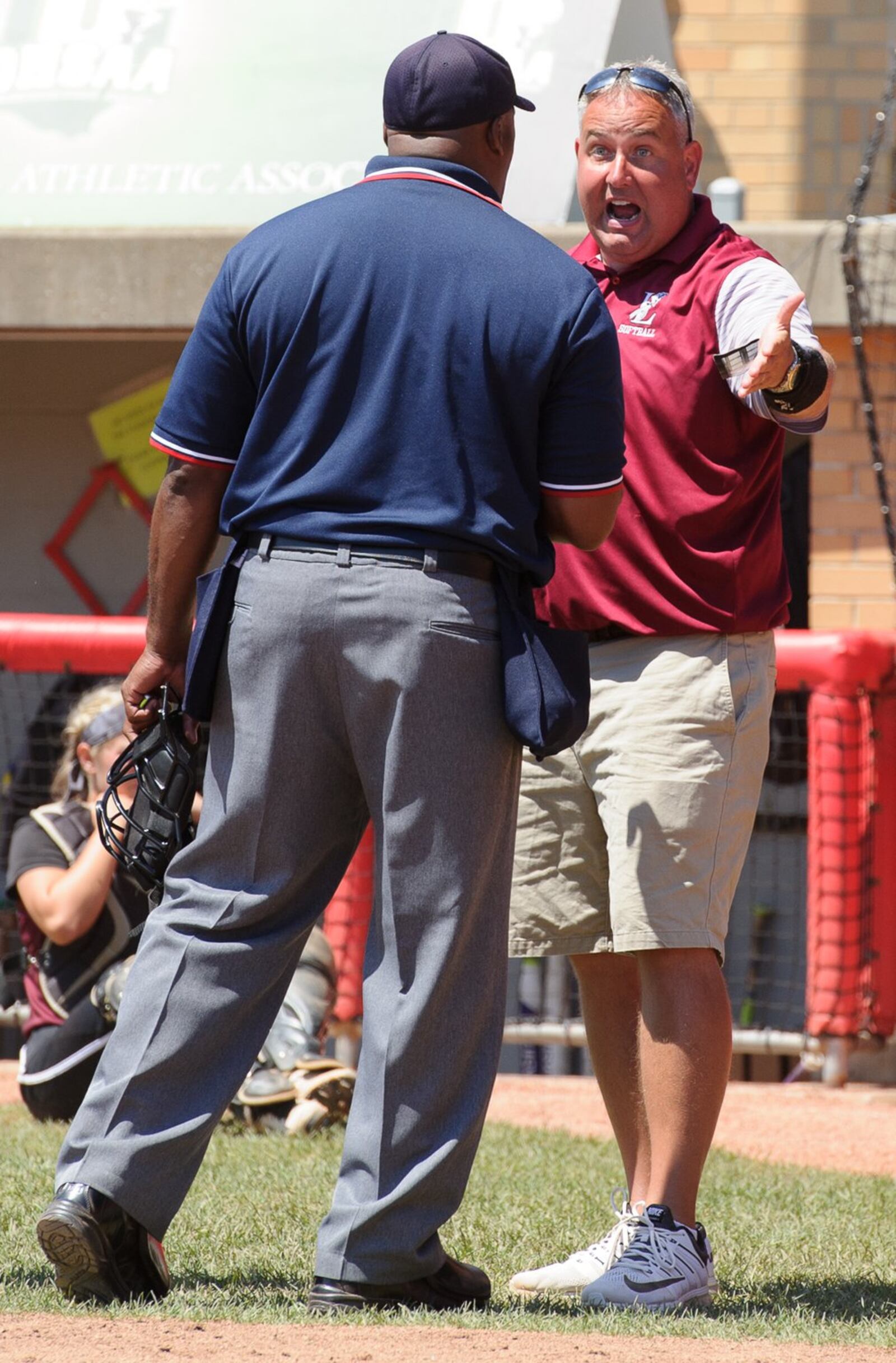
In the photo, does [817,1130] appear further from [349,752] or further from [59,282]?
[59,282]

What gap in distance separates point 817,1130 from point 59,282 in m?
4.62

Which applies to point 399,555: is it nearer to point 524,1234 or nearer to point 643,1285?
point 643,1285

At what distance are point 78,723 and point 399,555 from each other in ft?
9.59

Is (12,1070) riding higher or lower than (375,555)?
lower

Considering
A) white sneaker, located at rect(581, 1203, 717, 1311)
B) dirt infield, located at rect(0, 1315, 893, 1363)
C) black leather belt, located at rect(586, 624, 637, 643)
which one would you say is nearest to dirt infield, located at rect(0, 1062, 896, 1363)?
dirt infield, located at rect(0, 1315, 893, 1363)

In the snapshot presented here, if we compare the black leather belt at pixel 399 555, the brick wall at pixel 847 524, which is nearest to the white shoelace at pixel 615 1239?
the black leather belt at pixel 399 555

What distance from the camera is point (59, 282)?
308 inches

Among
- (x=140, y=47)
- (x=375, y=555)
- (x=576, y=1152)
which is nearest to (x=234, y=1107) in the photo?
(x=576, y=1152)

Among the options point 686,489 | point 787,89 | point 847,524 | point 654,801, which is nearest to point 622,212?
point 686,489

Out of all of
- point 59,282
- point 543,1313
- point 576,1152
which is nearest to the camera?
point 543,1313

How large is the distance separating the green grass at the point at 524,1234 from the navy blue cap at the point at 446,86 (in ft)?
6.34

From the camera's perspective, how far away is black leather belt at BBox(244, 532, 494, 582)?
117 inches

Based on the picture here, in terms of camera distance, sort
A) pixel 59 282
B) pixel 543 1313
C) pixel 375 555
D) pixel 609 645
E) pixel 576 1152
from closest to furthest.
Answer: pixel 375 555 → pixel 543 1313 → pixel 609 645 → pixel 576 1152 → pixel 59 282

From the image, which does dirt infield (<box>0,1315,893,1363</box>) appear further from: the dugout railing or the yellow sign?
the yellow sign
